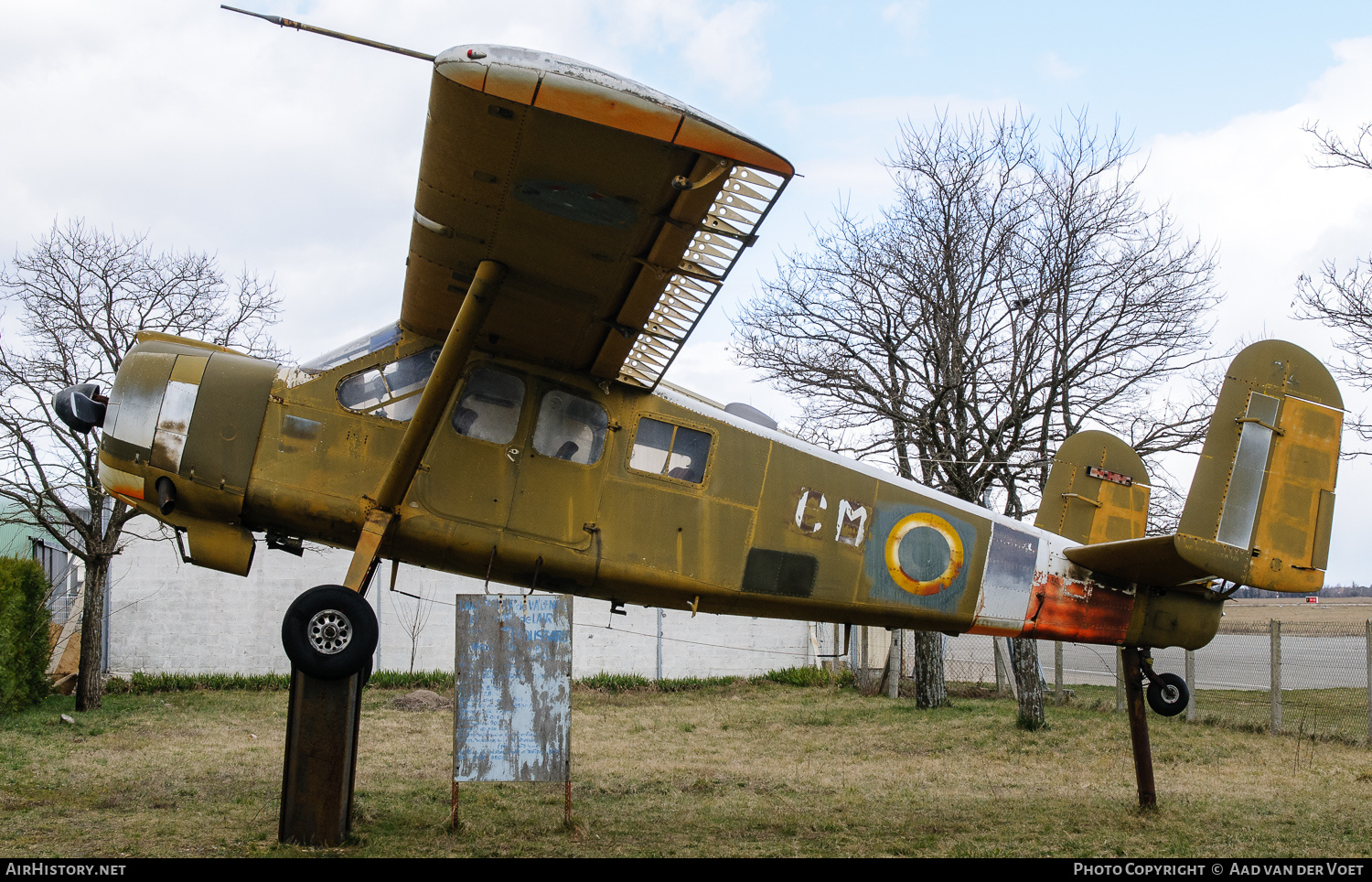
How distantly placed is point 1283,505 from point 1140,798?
3063 millimetres

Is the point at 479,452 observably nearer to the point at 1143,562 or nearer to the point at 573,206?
the point at 573,206

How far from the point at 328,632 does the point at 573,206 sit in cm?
322

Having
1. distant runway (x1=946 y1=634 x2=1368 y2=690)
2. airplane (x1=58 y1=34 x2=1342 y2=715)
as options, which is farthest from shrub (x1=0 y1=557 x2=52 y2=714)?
distant runway (x1=946 y1=634 x2=1368 y2=690)

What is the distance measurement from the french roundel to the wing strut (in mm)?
3685

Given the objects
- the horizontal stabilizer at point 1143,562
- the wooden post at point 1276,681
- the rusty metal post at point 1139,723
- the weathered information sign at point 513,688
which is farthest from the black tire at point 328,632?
the wooden post at point 1276,681

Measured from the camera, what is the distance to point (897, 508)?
318 inches

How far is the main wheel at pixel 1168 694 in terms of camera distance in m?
8.56

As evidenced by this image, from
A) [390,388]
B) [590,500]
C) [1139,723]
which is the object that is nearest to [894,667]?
[1139,723]

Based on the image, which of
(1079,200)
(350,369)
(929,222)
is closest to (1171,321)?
(1079,200)

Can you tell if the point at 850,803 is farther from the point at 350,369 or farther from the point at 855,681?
the point at 855,681

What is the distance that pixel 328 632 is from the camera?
6.53m

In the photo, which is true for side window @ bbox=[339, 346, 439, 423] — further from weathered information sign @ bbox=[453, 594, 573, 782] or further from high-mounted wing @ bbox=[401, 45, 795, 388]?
weathered information sign @ bbox=[453, 594, 573, 782]

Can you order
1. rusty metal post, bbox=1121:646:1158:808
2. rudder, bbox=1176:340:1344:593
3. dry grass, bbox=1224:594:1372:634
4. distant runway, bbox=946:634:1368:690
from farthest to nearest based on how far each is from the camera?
dry grass, bbox=1224:594:1372:634 < distant runway, bbox=946:634:1368:690 < rusty metal post, bbox=1121:646:1158:808 < rudder, bbox=1176:340:1344:593

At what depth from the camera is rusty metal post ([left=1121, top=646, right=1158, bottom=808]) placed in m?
8.85
